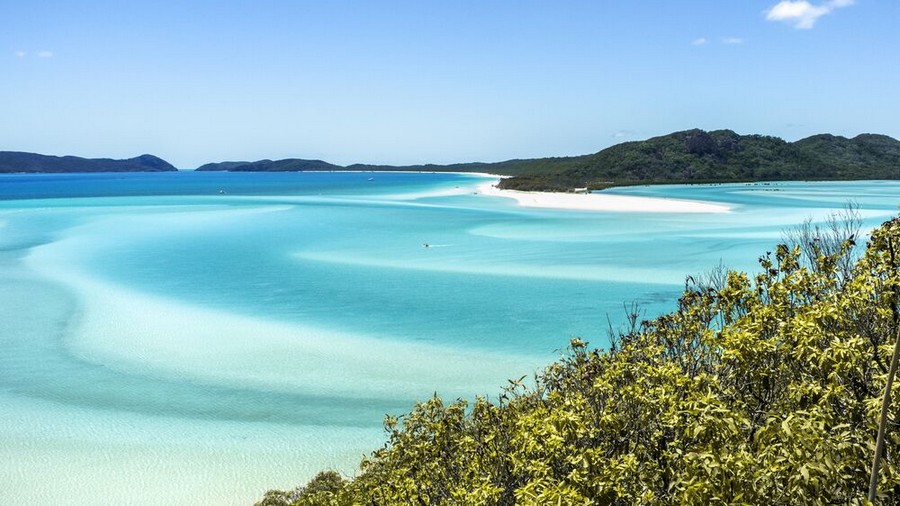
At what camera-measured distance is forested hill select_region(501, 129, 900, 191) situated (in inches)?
5615

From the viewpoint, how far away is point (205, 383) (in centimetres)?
1780

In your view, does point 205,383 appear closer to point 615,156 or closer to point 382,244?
point 382,244

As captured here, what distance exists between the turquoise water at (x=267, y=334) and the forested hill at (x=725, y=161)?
272 feet

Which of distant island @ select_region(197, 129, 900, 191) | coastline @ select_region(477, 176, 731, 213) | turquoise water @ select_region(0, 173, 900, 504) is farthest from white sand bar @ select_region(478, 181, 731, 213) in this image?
distant island @ select_region(197, 129, 900, 191)

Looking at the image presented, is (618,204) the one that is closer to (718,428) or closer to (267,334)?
(267,334)

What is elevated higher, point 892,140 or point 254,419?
point 892,140

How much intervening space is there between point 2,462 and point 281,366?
722 cm

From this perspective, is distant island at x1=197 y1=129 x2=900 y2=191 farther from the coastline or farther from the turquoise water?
the turquoise water

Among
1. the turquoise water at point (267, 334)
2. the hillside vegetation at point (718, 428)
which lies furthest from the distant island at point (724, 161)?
the hillside vegetation at point (718, 428)

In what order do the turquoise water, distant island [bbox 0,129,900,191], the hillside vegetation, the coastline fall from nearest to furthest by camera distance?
the hillside vegetation < the turquoise water < the coastline < distant island [bbox 0,129,900,191]

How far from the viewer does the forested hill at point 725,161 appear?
14262 cm

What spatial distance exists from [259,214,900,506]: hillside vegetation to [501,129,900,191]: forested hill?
378ft

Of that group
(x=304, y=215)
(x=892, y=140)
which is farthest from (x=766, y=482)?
(x=892, y=140)

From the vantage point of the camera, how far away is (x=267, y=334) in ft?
72.6
